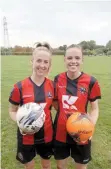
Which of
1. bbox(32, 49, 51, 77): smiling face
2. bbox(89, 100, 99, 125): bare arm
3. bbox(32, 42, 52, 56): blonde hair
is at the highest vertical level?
bbox(32, 42, 52, 56): blonde hair

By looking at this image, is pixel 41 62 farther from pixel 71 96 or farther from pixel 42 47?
pixel 71 96

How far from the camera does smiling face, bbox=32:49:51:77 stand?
3.63 metres

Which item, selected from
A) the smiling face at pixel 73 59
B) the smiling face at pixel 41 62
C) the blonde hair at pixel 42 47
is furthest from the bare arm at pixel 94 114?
the blonde hair at pixel 42 47

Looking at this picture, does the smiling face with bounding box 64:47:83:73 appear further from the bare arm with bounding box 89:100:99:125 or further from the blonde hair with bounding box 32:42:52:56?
the bare arm with bounding box 89:100:99:125

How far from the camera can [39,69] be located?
11.9 feet

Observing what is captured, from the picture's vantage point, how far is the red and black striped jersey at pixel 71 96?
3.72 metres

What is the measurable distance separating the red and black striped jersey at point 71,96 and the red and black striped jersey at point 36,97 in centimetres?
12

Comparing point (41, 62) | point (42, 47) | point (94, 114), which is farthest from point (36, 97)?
point (94, 114)

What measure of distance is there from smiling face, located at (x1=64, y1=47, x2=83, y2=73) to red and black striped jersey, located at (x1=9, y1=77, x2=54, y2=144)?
0.38m

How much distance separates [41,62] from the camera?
143 inches

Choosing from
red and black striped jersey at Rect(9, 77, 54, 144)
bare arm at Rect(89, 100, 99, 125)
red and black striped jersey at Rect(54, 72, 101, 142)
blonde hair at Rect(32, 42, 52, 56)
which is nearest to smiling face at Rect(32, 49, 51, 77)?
blonde hair at Rect(32, 42, 52, 56)

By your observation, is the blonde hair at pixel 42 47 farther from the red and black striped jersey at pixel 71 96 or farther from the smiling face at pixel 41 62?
the red and black striped jersey at pixel 71 96

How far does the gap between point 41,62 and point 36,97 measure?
47 cm

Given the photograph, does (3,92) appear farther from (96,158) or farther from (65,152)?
(65,152)
